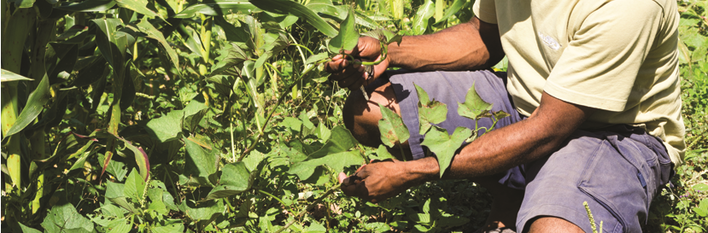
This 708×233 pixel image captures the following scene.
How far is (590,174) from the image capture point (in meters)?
1.38

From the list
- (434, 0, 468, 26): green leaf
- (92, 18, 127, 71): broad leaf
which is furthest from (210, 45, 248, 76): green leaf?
(434, 0, 468, 26): green leaf

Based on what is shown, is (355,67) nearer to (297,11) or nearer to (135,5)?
(297,11)

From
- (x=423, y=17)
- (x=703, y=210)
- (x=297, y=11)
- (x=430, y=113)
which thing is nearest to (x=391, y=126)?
(x=430, y=113)

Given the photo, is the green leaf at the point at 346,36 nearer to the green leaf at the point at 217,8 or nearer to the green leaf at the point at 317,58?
the green leaf at the point at 317,58

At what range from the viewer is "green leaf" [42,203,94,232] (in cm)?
122

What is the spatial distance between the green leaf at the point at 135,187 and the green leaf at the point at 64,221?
0.12m

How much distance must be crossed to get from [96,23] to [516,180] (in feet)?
4.17

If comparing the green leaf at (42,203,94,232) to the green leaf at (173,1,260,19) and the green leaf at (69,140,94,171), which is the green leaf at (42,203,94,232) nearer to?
the green leaf at (69,140,94,171)

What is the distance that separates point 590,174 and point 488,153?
279mm

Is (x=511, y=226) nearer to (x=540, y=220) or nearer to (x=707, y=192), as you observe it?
(x=540, y=220)

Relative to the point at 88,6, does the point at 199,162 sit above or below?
below

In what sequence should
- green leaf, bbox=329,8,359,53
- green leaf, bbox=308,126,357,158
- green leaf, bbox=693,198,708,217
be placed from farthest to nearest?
1. green leaf, bbox=693,198,708,217
2. green leaf, bbox=308,126,357,158
3. green leaf, bbox=329,8,359,53

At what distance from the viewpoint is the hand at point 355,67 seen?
1490mm

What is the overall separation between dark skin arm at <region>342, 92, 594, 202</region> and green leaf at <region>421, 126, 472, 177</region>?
0.54 feet
